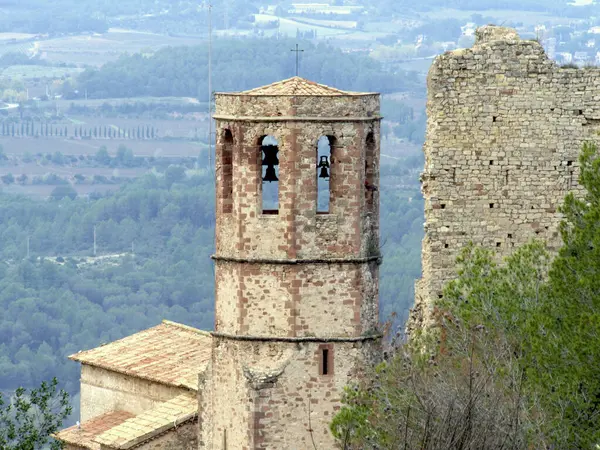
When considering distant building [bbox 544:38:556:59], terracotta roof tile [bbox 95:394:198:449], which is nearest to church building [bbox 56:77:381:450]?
terracotta roof tile [bbox 95:394:198:449]

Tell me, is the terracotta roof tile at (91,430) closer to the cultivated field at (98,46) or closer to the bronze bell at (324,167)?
the bronze bell at (324,167)

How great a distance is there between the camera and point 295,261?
3444 cm

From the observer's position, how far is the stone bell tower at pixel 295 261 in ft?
113

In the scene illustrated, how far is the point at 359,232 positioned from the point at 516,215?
280 cm

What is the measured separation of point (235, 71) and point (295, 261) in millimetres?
110238

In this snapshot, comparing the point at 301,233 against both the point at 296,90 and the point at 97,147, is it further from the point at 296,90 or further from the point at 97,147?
the point at 97,147

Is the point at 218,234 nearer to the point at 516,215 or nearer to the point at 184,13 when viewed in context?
the point at 516,215

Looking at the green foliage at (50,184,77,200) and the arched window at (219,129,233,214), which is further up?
the arched window at (219,129,233,214)

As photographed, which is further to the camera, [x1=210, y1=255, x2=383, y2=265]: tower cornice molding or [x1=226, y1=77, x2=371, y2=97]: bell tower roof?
[x1=210, y1=255, x2=383, y2=265]: tower cornice molding

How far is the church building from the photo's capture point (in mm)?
34406

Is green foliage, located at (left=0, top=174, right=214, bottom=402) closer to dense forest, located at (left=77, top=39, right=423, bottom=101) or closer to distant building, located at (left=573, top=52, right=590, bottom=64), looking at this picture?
dense forest, located at (left=77, top=39, right=423, bottom=101)

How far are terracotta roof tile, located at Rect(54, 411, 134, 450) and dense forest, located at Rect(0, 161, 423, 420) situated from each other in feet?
116

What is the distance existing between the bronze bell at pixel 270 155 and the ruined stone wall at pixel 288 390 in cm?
280

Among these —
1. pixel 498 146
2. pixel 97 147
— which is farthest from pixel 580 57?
pixel 97 147
